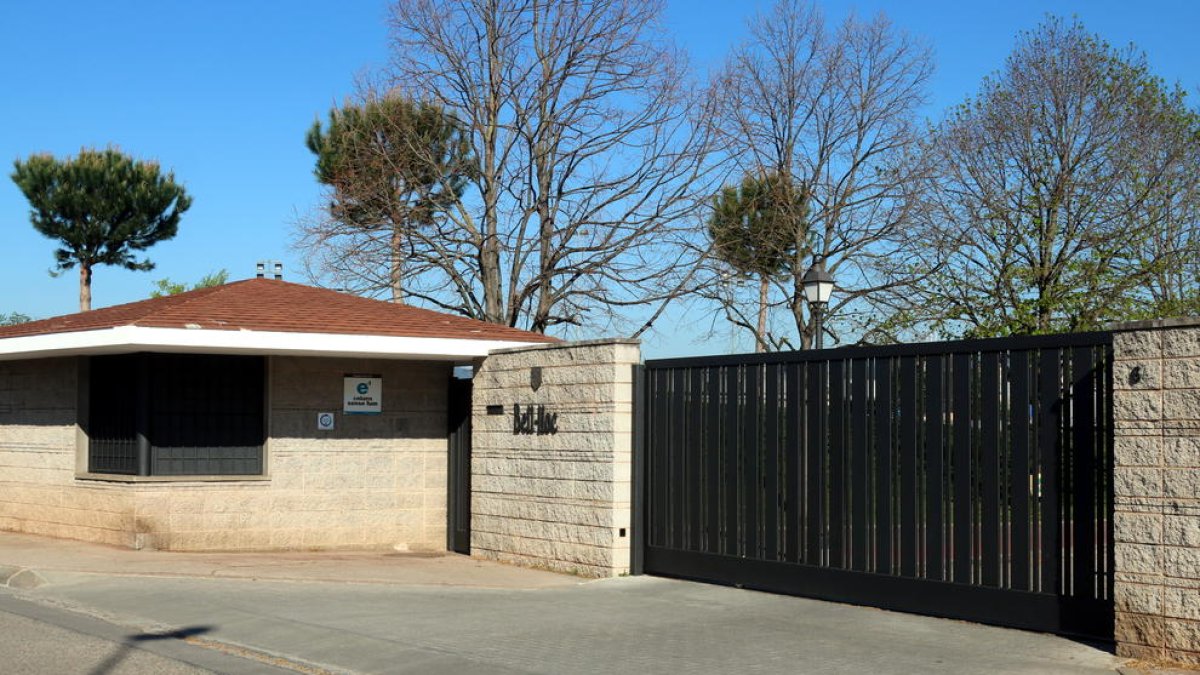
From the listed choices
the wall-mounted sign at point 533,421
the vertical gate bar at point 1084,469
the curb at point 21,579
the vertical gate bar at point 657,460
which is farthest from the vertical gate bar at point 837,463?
the curb at point 21,579

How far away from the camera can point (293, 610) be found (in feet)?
37.2

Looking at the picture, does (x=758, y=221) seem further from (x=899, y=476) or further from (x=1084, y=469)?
(x=1084, y=469)

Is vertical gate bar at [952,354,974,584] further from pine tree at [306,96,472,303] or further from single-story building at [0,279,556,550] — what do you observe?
pine tree at [306,96,472,303]

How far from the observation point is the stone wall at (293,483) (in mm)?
15945

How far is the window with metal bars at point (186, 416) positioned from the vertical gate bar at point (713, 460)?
6.39m

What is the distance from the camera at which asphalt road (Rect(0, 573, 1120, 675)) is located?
8945 mm

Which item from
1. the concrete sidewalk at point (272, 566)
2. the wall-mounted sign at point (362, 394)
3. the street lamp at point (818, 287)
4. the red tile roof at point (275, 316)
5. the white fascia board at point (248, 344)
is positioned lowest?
the concrete sidewalk at point (272, 566)

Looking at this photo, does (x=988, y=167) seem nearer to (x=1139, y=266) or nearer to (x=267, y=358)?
(x=1139, y=266)

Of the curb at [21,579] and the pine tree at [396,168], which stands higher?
the pine tree at [396,168]

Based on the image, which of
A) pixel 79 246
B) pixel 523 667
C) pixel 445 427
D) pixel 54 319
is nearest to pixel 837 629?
pixel 523 667

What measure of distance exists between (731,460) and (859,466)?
1.71m

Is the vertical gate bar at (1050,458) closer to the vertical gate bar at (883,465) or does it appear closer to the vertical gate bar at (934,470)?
the vertical gate bar at (934,470)

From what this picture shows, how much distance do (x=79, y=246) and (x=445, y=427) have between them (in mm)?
28868

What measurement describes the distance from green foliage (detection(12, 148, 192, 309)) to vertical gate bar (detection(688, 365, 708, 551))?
3332 cm
